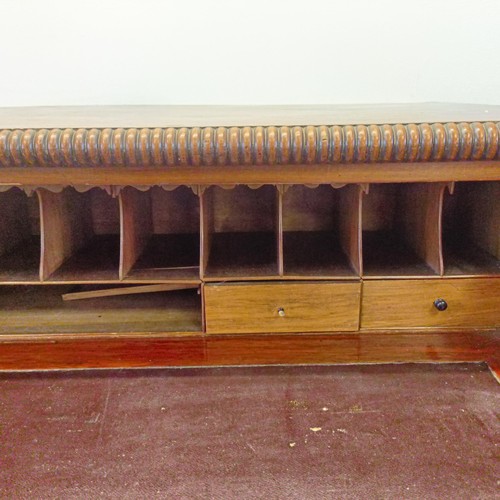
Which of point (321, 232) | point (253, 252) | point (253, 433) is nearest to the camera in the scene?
→ point (253, 433)

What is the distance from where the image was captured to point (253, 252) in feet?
2.92

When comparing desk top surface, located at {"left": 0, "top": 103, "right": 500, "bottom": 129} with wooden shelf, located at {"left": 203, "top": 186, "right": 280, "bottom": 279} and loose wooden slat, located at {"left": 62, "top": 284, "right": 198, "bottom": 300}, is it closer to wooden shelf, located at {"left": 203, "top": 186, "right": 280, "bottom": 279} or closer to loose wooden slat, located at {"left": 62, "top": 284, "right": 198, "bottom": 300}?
wooden shelf, located at {"left": 203, "top": 186, "right": 280, "bottom": 279}

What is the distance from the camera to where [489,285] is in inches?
29.0

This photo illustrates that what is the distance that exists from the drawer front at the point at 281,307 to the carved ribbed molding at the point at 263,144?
209 mm

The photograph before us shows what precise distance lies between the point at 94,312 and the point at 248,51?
819 millimetres

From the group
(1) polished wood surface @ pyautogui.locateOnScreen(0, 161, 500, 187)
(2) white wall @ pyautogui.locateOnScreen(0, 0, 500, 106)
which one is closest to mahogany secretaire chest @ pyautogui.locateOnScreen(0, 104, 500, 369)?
(1) polished wood surface @ pyautogui.locateOnScreen(0, 161, 500, 187)

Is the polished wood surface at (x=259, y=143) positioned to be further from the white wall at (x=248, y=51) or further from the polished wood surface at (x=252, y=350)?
the white wall at (x=248, y=51)

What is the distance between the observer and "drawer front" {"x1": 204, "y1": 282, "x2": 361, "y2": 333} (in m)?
0.74

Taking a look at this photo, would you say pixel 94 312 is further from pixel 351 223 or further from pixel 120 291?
pixel 351 223

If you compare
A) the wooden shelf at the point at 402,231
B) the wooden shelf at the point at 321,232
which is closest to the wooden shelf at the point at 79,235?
the wooden shelf at the point at 321,232

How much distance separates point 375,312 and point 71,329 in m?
0.51

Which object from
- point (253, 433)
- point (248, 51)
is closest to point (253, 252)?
point (253, 433)

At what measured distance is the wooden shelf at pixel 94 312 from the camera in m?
0.80

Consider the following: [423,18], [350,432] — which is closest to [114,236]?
[350,432]
